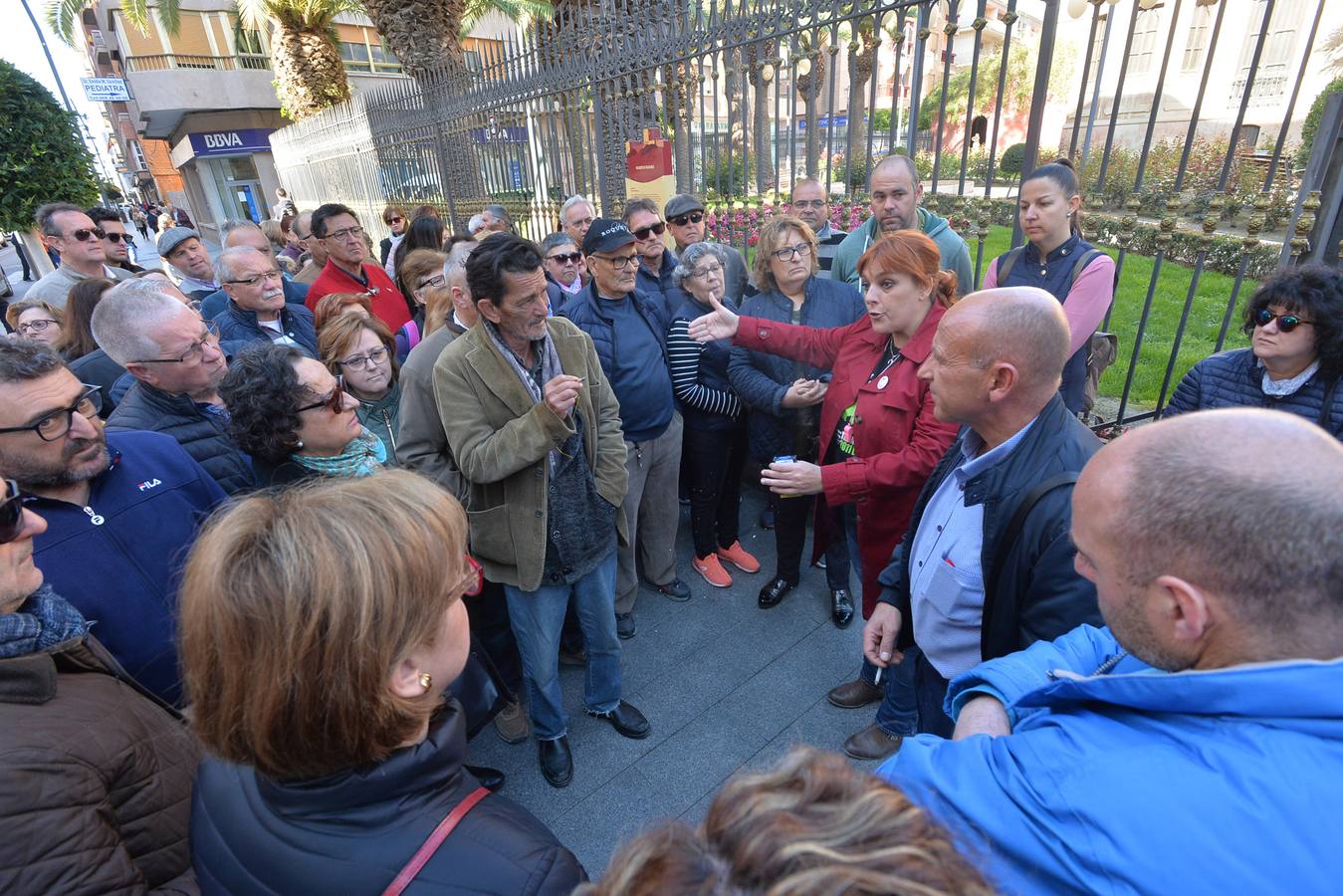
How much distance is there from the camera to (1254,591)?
33.3 inches

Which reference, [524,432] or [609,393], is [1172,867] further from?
[609,393]

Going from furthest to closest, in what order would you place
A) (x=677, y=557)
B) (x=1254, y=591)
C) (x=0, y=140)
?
(x=0, y=140) < (x=677, y=557) < (x=1254, y=591)

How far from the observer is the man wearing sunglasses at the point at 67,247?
14.7ft

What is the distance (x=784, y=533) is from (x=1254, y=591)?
9.08ft

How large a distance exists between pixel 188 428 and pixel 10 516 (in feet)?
3.56

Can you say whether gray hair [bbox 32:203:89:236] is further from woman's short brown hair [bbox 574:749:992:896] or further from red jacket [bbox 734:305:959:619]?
woman's short brown hair [bbox 574:749:992:896]

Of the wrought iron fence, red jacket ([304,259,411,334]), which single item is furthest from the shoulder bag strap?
red jacket ([304,259,411,334])

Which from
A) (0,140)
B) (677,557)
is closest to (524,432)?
(677,557)

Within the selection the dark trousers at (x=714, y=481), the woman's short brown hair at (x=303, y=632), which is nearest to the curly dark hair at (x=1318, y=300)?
the dark trousers at (x=714, y=481)

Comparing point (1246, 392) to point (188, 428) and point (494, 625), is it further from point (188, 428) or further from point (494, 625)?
point (188, 428)

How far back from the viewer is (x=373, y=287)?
470cm

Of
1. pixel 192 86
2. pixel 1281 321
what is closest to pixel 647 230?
pixel 1281 321

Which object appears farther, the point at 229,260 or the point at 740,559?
the point at 740,559

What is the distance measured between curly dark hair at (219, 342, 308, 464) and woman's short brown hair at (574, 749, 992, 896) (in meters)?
1.93
